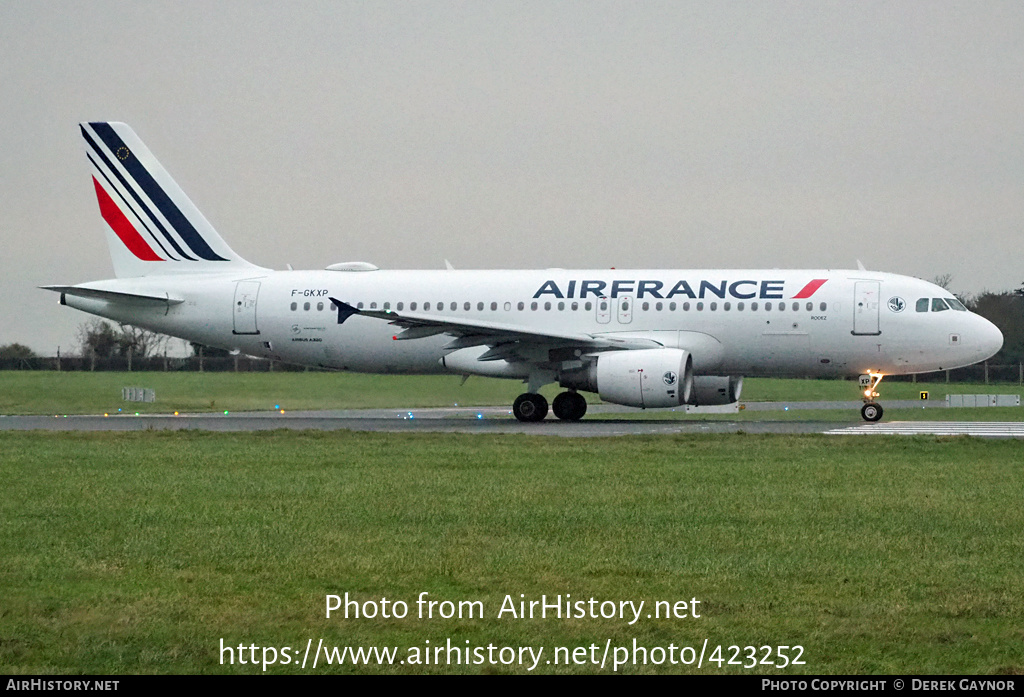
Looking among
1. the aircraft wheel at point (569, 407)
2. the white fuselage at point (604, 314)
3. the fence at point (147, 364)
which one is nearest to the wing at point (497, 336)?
the white fuselage at point (604, 314)

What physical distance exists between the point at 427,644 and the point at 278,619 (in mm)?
1084

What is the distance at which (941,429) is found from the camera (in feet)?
82.5

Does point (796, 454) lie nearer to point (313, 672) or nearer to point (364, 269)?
point (313, 672)

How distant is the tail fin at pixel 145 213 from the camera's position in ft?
107

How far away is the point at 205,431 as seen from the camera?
23250 mm

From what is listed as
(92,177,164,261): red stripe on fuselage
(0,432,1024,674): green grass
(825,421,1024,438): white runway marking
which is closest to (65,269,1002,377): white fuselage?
(92,177,164,261): red stripe on fuselage

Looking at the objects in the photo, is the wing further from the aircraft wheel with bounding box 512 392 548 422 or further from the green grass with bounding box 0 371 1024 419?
the green grass with bounding box 0 371 1024 419

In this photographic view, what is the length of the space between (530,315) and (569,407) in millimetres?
2271

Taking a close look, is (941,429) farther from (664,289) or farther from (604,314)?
(604,314)

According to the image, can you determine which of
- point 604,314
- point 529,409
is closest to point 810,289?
point 604,314

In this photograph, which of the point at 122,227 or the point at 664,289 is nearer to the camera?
the point at 664,289

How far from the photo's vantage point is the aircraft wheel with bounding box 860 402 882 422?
28250mm
